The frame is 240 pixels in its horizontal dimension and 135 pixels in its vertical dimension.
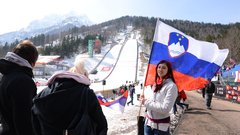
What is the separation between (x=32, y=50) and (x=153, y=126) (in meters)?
2.05

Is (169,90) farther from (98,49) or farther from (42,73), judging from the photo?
(98,49)

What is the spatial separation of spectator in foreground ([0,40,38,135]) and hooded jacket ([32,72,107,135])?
0.80 feet

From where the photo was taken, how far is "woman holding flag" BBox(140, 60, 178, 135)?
443 cm

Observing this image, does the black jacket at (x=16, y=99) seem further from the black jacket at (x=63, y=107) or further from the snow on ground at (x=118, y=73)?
the snow on ground at (x=118, y=73)

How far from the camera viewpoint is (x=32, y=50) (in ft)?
12.2

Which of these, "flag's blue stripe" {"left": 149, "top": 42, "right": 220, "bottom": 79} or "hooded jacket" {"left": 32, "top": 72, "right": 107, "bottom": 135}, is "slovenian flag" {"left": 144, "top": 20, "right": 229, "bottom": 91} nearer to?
"flag's blue stripe" {"left": 149, "top": 42, "right": 220, "bottom": 79}

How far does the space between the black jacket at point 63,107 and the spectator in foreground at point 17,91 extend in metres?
0.26

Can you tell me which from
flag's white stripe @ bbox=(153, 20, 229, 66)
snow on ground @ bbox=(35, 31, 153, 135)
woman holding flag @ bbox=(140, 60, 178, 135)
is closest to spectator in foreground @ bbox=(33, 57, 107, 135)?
woman holding flag @ bbox=(140, 60, 178, 135)

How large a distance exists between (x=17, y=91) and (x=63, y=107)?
0.62 metres

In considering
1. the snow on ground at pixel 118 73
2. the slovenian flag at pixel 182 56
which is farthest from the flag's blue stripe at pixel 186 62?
the snow on ground at pixel 118 73

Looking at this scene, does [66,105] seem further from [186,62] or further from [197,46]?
[197,46]

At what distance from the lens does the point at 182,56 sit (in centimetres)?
668

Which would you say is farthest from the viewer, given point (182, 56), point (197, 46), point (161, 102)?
point (197, 46)

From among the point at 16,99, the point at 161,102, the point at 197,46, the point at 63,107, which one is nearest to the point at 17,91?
the point at 16,99
